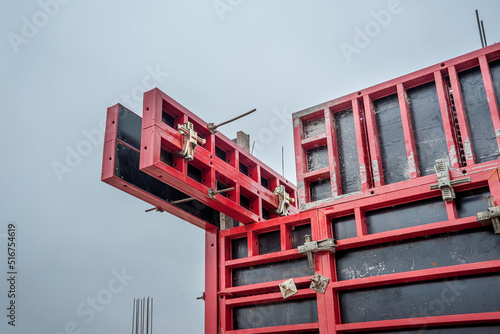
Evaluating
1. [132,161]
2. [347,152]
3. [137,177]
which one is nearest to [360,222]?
[347,152]

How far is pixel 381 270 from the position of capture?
4.69m

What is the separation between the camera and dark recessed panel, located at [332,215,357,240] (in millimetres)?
5051

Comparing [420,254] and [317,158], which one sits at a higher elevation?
[317,158]

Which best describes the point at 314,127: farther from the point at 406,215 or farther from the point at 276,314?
the point at 276,314

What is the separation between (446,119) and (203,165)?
2592mm

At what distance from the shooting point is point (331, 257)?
4984 millimetres

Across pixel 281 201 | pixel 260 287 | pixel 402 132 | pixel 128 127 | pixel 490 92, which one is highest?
pixel 128 127

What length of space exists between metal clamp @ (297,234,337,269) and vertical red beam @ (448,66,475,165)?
1539mm

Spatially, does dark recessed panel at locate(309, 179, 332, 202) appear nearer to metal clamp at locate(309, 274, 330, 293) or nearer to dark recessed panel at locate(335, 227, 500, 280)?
dark recessed panel at locate(335, 227, 500, 280)

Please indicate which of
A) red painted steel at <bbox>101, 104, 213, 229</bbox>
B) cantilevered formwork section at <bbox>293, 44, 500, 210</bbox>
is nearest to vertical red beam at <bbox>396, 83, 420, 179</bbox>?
cantilevered formwork section at <bbox>293, 44, 500, 210</bbox>

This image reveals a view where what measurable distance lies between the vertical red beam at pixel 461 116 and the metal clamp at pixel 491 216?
0.56 metres

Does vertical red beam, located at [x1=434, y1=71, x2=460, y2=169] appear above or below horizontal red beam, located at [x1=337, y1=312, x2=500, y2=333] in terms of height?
above

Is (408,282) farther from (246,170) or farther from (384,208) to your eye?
(246,170)

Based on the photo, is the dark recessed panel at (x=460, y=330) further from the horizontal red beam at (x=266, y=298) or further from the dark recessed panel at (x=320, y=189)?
the dark recessed panel at (x=320, y=189)
